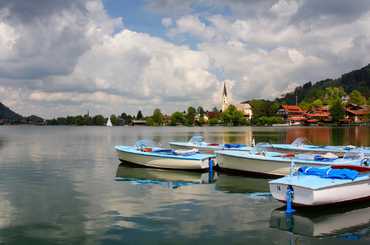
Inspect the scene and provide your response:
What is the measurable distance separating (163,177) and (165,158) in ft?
8.53

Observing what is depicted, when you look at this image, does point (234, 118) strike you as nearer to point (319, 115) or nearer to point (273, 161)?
point (319, 115)

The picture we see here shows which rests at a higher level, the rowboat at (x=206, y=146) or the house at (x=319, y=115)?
the house at (x=319, y=115)

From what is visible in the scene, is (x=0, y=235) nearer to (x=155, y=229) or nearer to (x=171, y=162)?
(x=155, y=229)

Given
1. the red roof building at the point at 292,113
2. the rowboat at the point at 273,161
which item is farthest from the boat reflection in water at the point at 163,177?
the red roof building at the point at 292,113

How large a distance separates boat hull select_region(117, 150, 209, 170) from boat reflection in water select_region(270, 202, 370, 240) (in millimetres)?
10673

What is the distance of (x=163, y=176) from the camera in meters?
24.4

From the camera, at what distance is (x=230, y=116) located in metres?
196

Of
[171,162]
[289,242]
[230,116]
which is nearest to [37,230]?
[289,242]

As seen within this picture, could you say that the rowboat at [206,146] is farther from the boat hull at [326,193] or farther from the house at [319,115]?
the house at [319,115]

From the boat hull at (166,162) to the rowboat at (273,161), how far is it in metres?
1.62

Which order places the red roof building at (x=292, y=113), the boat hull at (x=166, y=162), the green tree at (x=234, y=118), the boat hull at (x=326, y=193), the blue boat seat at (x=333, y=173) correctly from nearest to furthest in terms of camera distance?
the boat hull at (x=326, y=193), the blue boat seat at (x=333, y=173), the boat hull at (x=166, y=162), the red roof building at (x=292, y=113), the green tree at (x=234, y=118)

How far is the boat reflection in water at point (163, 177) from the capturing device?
877 inches

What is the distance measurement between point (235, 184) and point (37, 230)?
11.6m

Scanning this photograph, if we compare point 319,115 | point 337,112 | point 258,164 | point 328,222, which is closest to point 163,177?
point 258,164
